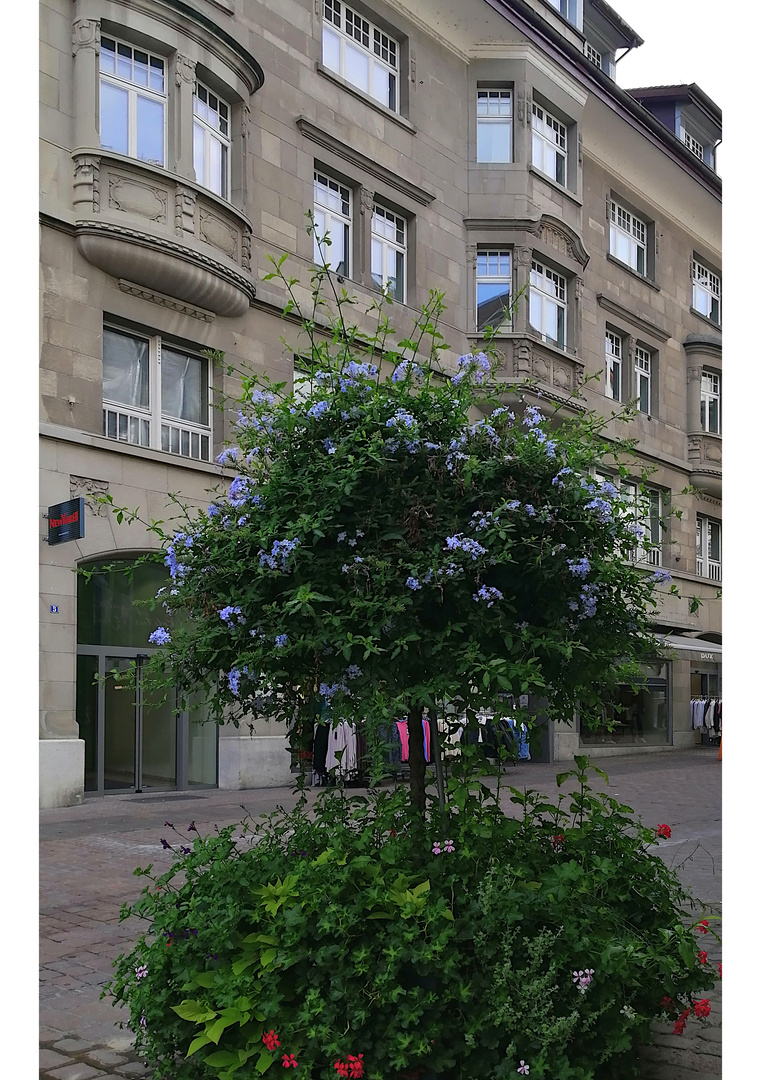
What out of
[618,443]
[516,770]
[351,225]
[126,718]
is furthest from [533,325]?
[618,443]

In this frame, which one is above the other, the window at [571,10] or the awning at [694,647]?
the window at [571,10]

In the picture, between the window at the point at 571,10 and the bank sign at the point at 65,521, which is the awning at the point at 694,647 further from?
the bank sign at the point at 65,521

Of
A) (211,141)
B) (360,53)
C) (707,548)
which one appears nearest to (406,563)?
(211,141)

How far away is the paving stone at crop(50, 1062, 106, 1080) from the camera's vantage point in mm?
4246

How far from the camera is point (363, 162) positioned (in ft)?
64.5

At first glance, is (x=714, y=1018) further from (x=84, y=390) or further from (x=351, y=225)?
(x=351, y=225)

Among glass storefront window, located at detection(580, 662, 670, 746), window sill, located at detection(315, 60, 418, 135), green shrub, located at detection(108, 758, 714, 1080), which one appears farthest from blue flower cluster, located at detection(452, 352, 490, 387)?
glass storefront window, located at detection(580, 662, 670, 746)

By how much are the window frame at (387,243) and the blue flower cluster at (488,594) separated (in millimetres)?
16619

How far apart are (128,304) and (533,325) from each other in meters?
11.1

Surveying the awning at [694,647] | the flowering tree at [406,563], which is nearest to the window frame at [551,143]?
the awning at [694,647]

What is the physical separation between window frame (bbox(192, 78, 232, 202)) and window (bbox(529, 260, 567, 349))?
8401 mm

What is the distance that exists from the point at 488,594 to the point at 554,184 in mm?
22205

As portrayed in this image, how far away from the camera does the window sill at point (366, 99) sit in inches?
741

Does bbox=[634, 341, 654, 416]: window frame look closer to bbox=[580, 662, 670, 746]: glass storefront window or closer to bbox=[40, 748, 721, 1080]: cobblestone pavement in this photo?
bbox=[580, 662, 670, 746]: glass storefront window
